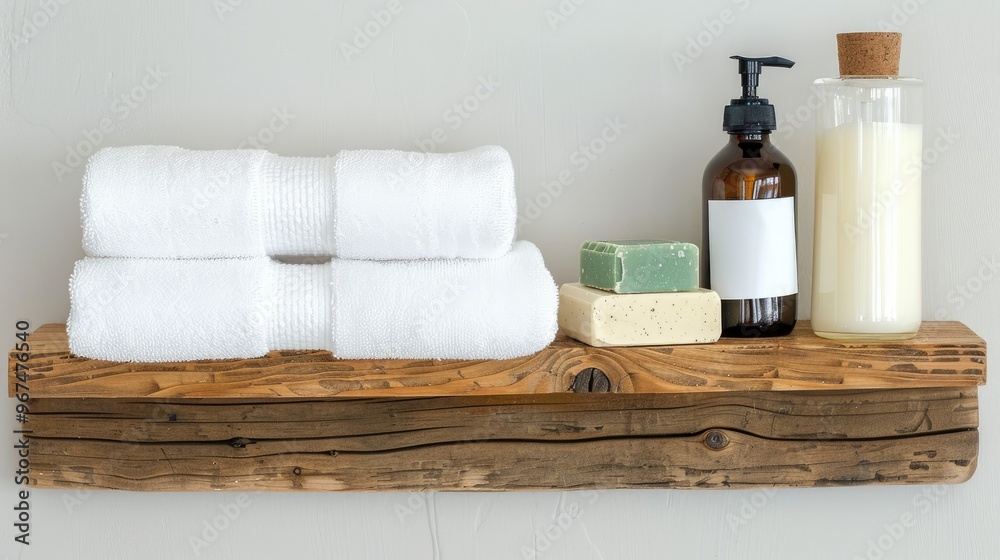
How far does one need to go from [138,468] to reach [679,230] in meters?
0.49

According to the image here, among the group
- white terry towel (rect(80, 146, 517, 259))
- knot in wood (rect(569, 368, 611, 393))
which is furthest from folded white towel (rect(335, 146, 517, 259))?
knot in wood (rect(569, 368, 611, 393))

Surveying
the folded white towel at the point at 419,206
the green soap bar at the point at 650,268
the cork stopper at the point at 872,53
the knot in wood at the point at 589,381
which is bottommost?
the knot in wood at the point at 589,381

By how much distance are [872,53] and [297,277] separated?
1.44ft

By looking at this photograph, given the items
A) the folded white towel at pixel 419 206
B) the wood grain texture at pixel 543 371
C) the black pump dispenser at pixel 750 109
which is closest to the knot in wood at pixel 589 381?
the wood grain texture at pixel 543 371

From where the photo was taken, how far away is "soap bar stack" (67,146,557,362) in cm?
54

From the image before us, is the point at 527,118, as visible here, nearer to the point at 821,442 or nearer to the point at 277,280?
the point at 277,280

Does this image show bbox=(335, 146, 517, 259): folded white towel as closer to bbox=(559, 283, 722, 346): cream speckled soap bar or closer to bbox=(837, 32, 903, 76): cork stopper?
bbox=(559, 283, 722, 346): cream speckled soap bar

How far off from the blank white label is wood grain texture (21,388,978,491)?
0.12m

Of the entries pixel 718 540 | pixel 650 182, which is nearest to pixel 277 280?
pixel 650 182

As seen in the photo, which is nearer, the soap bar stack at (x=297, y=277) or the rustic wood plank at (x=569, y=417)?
the soap bar stack at (x=297, y=277)

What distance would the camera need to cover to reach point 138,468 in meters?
0.66

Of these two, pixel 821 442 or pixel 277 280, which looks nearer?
pixel 277 280

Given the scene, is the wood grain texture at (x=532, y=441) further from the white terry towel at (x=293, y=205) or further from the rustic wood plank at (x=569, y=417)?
the white terry towel at (x=293, y=205)

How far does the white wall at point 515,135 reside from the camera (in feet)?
2.17
